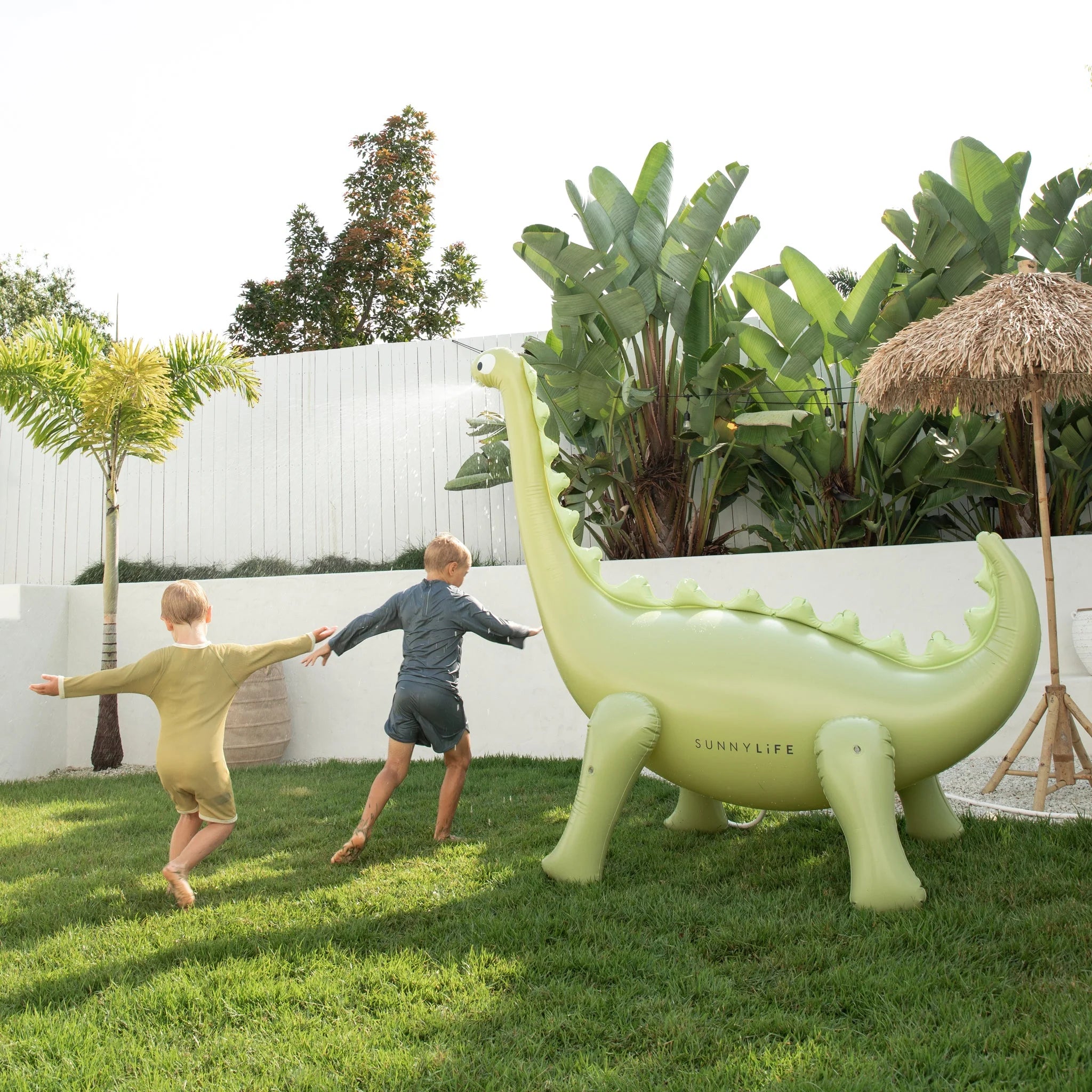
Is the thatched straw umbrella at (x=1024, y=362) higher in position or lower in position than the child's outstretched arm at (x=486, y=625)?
higher

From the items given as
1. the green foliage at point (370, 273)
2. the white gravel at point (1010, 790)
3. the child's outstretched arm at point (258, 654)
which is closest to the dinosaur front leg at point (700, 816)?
the white gravel at point (1010, 790)

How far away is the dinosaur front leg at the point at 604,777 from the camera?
3.95m

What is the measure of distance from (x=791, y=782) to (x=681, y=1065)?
4.80ft

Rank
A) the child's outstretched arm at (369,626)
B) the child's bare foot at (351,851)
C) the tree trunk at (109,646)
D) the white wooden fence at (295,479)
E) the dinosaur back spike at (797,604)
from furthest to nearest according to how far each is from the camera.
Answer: the white wooden fence at (295,479) < the tree trunk at (109,646) < the child's outstretched arm at (369,626) < the child's bare foot at (351,851) < the dinosaur back spike at (797,604)

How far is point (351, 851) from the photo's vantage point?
464 centimetres

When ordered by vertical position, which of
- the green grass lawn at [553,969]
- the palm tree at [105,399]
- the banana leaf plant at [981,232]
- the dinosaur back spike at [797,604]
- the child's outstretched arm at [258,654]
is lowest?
the green grass lawn at [553,969]

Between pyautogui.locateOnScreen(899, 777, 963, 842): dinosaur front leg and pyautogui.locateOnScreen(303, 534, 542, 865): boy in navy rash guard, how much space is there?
1937mm

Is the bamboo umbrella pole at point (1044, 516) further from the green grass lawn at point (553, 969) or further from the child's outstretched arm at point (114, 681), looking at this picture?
the child's outstretched arm at point (114, 681)

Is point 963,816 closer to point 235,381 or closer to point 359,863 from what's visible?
point 359,863

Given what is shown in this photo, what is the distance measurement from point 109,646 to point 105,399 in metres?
2.16

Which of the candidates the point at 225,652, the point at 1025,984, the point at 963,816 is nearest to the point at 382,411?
the point at 225,652

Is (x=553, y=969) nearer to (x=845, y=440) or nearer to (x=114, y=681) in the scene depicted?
(x=114, y=681)

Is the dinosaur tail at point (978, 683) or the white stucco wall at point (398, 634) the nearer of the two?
the dinosaur tail at point (978, 683)

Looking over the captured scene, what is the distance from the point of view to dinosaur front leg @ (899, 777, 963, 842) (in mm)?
4434
